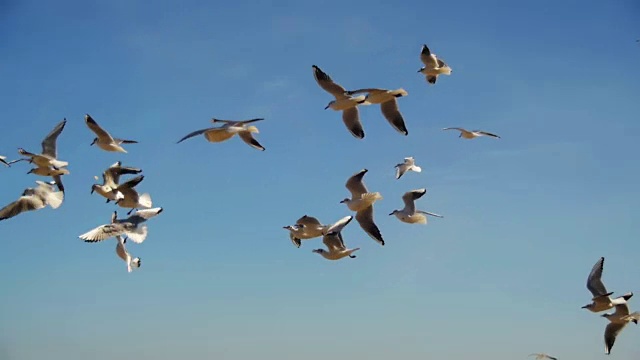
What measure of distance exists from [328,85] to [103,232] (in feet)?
15.1

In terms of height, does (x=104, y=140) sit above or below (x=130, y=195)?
above

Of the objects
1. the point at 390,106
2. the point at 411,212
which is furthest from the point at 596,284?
the point at 390,106

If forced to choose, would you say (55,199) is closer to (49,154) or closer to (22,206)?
(22,206)

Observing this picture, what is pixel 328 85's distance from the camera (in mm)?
12906

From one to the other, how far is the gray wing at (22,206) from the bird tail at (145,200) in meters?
1.65

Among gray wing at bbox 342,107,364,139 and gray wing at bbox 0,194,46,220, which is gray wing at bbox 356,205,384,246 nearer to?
gray wing at bbox 342,107,364,139

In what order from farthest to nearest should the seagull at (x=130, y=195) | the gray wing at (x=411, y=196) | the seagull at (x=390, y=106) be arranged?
the gray wing at (x=411, y=196)
the seagull at (x=130, y=195)
the seagull at (x=390, y=106)

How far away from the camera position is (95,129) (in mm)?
13586

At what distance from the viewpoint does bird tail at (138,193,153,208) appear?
13438mm

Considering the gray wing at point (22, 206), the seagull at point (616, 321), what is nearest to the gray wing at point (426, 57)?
the seagull at point (616, 321)

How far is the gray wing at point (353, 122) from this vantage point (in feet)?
44.1

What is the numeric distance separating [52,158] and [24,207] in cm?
100

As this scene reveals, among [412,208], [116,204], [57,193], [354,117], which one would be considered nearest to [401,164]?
[412,208]

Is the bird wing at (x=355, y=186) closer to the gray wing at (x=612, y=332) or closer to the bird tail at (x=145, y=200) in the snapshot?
the bird tail at (x=145, y=200)
